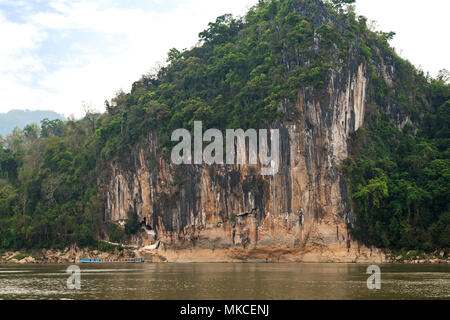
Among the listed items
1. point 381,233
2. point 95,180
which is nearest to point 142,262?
point 95,180

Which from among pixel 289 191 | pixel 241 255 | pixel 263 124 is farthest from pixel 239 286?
pixel 263 124

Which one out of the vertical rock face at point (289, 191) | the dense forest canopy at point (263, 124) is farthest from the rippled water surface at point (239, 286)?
the vertical rock face at point (289, 191)

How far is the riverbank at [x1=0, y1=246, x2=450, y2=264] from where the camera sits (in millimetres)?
42469

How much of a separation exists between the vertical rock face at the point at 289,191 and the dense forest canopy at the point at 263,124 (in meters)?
1.24

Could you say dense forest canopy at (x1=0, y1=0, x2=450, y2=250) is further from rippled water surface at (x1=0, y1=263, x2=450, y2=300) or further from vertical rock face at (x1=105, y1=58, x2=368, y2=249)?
rippled water surface at (x1=0, y1=263, x2=450, y2=300)

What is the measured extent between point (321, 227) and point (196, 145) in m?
13.2

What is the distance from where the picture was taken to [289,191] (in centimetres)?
4497

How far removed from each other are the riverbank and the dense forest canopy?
88cm

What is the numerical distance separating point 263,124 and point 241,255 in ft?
36.5

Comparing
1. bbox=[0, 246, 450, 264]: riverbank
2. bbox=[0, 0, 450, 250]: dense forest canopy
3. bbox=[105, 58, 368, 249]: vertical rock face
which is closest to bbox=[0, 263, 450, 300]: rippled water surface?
bbox=[0, 246, 450, 264]: riverbank

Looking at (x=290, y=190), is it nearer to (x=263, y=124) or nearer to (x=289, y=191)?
(x=289, y=191)

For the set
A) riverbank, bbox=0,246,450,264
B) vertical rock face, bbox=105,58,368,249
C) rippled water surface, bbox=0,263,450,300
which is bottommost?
riverbank, bbox=0,246,450,264
